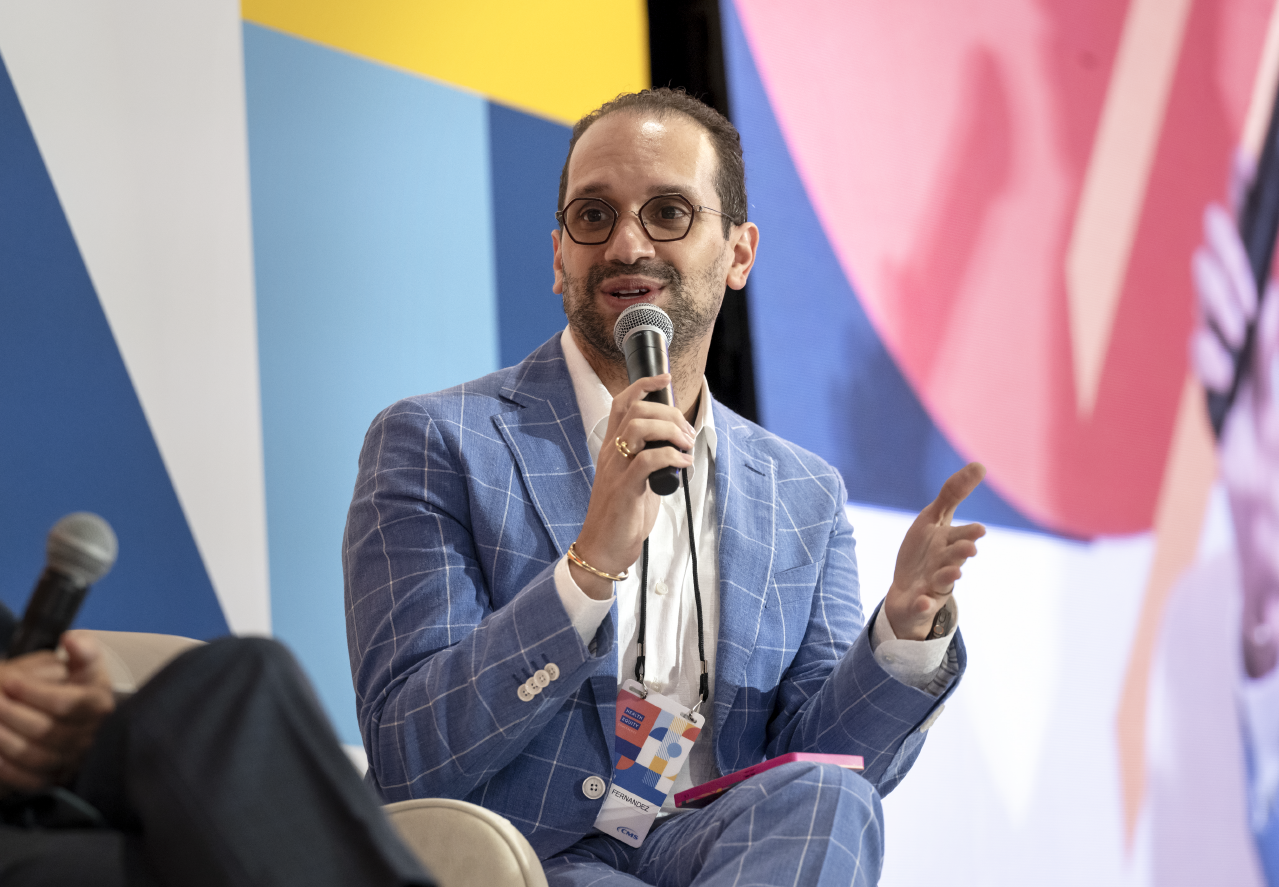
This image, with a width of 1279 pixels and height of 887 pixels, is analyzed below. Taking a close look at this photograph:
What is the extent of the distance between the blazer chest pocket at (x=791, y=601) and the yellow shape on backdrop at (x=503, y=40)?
4.20ft

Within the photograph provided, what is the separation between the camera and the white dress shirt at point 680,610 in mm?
A: 1675

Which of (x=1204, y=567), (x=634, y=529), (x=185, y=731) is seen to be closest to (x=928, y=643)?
(x=634, y=529)

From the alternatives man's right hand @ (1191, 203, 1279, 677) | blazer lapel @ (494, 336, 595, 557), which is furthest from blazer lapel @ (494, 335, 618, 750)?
man's right hand @ (1191, 203, 1279, 677)

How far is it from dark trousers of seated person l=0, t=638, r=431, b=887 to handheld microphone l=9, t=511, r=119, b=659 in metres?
0.10

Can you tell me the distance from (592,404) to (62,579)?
99cm

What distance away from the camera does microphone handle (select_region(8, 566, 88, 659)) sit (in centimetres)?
98

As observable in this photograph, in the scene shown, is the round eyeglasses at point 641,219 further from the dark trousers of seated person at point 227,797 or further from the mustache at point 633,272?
the dark trousers of seated person at point 227,797

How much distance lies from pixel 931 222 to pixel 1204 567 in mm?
1472

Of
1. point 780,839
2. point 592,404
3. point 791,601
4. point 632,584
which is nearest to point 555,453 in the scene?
point 592,404

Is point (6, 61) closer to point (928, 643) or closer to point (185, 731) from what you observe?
point (185, 731)

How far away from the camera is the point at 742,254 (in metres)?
2.17

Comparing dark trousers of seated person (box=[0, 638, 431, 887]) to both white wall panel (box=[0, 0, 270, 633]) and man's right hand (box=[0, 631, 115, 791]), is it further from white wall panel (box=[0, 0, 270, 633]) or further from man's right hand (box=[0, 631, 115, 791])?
white wall panel (box=[0, 0, 270, 633])

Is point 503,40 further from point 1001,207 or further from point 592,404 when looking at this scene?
point 1001,207

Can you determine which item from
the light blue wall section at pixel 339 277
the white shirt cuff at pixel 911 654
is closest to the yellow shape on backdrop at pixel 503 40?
the light blue wall section at pixel 339 277
